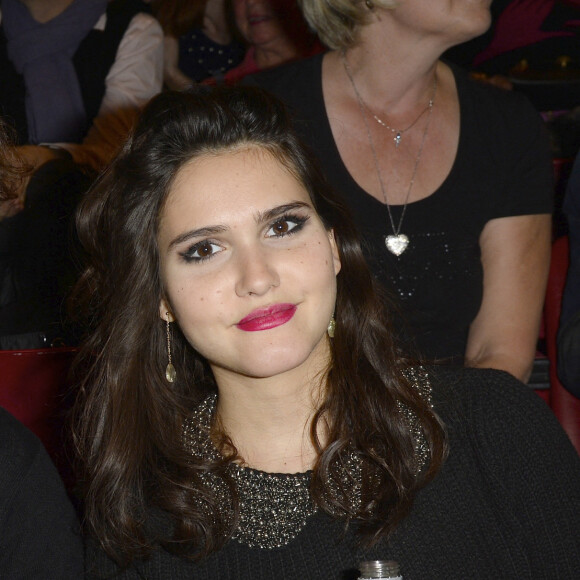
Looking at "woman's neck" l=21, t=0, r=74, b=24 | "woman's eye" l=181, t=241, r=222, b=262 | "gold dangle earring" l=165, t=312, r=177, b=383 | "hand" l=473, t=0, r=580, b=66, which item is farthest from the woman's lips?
"hand" l=473, t=0, r=580, b=66

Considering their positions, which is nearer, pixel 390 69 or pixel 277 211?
pixel 277 211

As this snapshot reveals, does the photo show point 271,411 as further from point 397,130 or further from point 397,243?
point 397,130

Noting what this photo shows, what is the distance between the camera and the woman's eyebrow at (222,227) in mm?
1310

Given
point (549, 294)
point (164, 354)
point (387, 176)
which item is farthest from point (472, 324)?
point (164, 354)

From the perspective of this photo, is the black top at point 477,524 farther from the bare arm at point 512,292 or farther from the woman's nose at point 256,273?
the bare arm at point 512,292

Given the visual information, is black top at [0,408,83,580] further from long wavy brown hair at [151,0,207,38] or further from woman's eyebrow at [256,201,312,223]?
long wavy brown hair at [151,0,207,38]

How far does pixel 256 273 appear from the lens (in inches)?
49.9

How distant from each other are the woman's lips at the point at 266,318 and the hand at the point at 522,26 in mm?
2044

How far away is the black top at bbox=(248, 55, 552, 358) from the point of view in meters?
1.85

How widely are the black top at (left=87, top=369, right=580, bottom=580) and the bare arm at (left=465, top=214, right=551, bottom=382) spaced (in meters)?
0.46

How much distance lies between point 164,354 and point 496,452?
0.56 metres

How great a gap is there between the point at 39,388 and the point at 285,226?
25.2 inches

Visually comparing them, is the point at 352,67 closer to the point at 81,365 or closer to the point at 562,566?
the point at 81,365

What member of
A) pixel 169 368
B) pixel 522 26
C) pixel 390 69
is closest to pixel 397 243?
pixel 390 69
